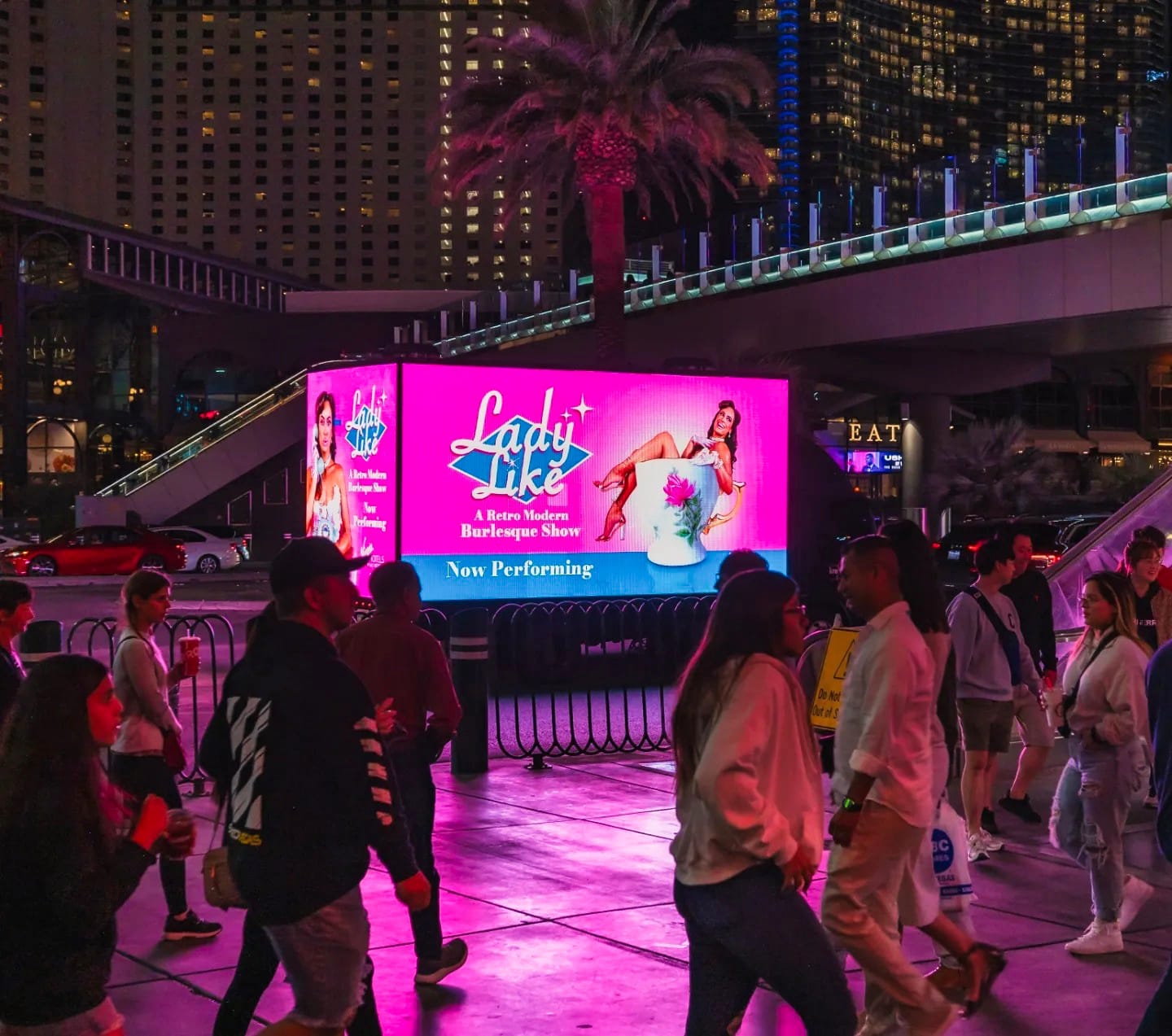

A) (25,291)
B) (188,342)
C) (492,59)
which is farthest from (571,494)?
(492,59)

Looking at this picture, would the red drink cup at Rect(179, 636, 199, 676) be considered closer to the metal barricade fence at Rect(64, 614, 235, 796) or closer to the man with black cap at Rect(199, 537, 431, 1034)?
the metal barricade fence at Rect(64, 614, 235, 796)

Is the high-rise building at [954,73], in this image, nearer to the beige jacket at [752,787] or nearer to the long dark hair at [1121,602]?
the long dark hair at [1121,602]

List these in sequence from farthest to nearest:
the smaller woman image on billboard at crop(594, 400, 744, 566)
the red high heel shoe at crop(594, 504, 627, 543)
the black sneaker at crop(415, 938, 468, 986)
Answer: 1. the smaller woman image on billboard at crop(594, 400, 744, 566)
2. the red high heel shoe at crop(594, 504, 627, 543)
3. the black sneaker at crop(415, 938, 468, 986)

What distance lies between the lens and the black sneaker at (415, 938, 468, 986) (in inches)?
268

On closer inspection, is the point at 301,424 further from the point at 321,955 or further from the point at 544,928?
the point at 321,955

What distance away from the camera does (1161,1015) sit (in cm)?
481

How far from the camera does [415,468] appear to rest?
18.7m

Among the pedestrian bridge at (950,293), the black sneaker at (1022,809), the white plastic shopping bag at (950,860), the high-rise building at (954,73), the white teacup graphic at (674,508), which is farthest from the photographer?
the high-rise building at (954,73)

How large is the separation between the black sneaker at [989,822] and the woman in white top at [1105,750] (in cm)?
240

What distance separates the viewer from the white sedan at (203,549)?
1682 inches

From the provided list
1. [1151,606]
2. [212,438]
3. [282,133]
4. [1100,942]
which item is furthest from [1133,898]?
[282,133]

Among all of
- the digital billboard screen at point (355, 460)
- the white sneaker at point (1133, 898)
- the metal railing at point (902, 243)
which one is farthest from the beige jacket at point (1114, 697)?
the metal railing at point (902, 243)

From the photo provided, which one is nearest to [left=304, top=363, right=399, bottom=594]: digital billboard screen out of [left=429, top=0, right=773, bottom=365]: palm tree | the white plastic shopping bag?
[left=429, top=0, right=773, bottom=365]: palm tree

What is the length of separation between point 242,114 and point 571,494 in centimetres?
15995
